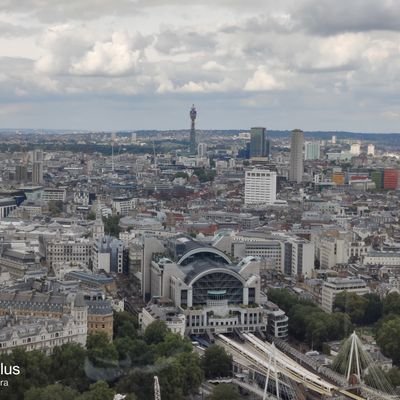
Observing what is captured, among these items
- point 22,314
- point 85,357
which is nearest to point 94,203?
point 22,314

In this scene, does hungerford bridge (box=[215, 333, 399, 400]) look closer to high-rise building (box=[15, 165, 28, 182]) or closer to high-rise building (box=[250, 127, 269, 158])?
high-rise building (box=[15, 165, 28, 182])

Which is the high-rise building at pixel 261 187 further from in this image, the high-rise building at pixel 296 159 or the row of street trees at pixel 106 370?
the row of street trees at pixel 106 370

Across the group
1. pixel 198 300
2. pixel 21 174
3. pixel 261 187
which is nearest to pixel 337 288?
pixel 198 300

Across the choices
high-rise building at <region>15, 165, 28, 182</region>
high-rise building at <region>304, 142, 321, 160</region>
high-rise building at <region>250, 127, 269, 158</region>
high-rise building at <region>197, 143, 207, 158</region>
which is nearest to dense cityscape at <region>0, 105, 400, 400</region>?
high-rise building at <region>15, 165, 28, 182</region>

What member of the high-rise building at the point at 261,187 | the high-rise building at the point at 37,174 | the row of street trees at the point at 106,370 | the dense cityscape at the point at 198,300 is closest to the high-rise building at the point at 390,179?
the high-rise building at the point at 261,187

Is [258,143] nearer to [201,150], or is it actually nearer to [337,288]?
[201,150]

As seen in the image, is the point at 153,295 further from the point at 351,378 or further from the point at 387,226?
the point at 387,226

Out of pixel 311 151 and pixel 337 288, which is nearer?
pixel 337 288
